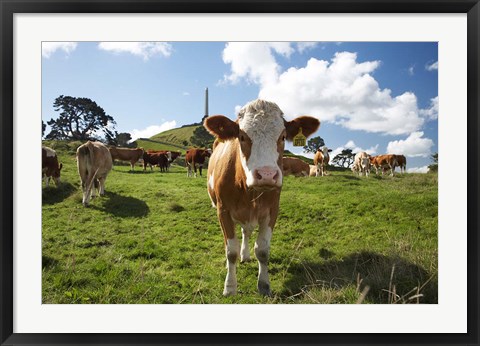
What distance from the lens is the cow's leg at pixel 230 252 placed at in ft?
11.1

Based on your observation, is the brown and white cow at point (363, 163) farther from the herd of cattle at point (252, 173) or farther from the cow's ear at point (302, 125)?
the herd of cattle at point (252, 173)

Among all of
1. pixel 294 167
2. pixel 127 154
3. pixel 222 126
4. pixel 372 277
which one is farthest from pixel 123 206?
pixel 127 154

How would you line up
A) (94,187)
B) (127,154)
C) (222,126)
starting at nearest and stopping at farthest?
(222,126) → (94,187) → (127,154)

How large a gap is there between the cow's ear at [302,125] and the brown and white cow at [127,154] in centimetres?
2141

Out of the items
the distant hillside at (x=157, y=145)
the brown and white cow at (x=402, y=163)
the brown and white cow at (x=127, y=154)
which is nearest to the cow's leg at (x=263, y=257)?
the brown and white cow at (x=402, y=163)

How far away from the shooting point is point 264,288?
11.1 ft

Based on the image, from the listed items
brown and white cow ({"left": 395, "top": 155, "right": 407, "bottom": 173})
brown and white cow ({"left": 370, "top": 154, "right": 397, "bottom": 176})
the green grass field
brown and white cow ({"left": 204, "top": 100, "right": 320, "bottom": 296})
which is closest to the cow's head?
brown and white cow ({"left": 204, "top": 100, "right": 320, "bottom": 296})

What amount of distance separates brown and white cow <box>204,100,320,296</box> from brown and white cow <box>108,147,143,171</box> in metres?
21.0

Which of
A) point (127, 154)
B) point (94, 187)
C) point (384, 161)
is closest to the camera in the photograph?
point (94, 187)

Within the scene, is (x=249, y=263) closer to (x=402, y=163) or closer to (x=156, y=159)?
(x=402, y=163)

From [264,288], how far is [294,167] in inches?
504
